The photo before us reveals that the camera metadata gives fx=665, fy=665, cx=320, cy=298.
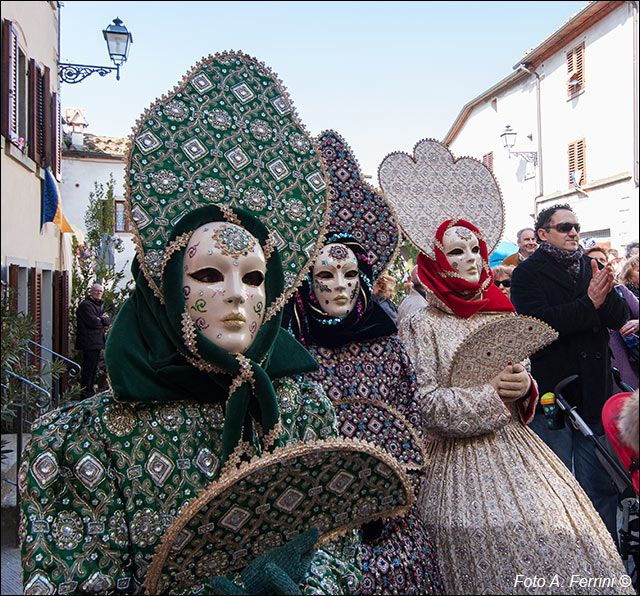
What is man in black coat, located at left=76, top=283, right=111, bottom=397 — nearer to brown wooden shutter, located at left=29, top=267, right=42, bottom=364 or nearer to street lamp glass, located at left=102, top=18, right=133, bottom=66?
brown wooden shutter, located at left=29, top=267, right=42, bottom=364

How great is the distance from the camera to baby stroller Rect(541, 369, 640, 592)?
3.39 meters

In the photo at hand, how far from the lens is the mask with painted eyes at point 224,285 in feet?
5.71

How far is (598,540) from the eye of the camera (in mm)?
2529

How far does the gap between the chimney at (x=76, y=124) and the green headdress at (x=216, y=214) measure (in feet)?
67.0

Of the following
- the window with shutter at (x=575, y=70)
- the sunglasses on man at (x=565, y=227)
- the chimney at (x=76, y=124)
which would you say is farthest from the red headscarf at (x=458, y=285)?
the chimney at (x=76, y=124)

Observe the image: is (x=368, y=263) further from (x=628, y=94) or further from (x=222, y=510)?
(x=628, y=94)

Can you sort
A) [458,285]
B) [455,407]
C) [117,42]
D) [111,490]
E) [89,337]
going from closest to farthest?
[111,490], [455,407], [458,285], [117,42], [89,337]

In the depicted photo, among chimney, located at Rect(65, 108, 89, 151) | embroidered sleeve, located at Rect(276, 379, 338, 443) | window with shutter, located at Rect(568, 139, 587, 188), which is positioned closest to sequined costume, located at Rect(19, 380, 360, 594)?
embroidered sleeve, located at Rect(276, 379, 338, 443)

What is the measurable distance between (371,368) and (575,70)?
12.1m

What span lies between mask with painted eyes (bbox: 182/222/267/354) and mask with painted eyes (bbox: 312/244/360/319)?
37.9 inches

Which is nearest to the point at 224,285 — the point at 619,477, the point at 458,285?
the point at 458,285

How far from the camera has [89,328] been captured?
10.1 m

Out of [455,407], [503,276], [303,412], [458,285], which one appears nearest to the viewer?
[303,412]

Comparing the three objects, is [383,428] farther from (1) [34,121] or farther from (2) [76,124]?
(2) [76,124]
